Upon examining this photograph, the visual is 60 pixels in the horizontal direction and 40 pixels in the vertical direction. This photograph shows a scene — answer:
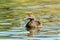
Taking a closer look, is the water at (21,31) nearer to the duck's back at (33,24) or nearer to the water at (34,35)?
the water at (34,35)

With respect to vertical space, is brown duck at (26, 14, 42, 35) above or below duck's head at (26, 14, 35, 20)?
below

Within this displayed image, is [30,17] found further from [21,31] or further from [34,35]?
[34,35]

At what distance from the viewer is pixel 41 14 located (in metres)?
17.5

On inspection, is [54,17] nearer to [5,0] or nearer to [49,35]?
[49,35]

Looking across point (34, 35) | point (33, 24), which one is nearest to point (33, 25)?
point (33, 24)

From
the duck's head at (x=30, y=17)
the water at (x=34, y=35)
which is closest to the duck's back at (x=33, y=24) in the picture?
the duck's head at (x=30, y=17)

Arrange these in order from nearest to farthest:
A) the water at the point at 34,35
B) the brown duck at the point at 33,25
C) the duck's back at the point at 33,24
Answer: the water at the point at 34,35
the brown duck at the point at 33,25
the duck's back at the point at 33,24

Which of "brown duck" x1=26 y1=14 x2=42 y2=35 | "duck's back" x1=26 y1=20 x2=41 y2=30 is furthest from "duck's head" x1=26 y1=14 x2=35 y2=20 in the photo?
"duck's back" x1=26 y1=20 x2=41 y2=30

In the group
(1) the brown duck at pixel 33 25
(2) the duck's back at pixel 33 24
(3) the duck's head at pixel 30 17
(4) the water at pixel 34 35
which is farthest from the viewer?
(3) the duck's head at pixel 30 17

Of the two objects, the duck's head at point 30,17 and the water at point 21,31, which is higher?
the duck's head at point 30,17

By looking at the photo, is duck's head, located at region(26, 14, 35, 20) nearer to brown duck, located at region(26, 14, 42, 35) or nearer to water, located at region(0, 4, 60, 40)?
brown duck, located at region(26, 14, 42, 35)

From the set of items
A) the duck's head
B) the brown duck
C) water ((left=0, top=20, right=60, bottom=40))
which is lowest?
water ((left=0, top=20, right=60, bottom=40))

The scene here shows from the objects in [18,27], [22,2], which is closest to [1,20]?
[18,27]

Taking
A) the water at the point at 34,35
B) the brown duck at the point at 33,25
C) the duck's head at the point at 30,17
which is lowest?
the water at the point at 34,35
